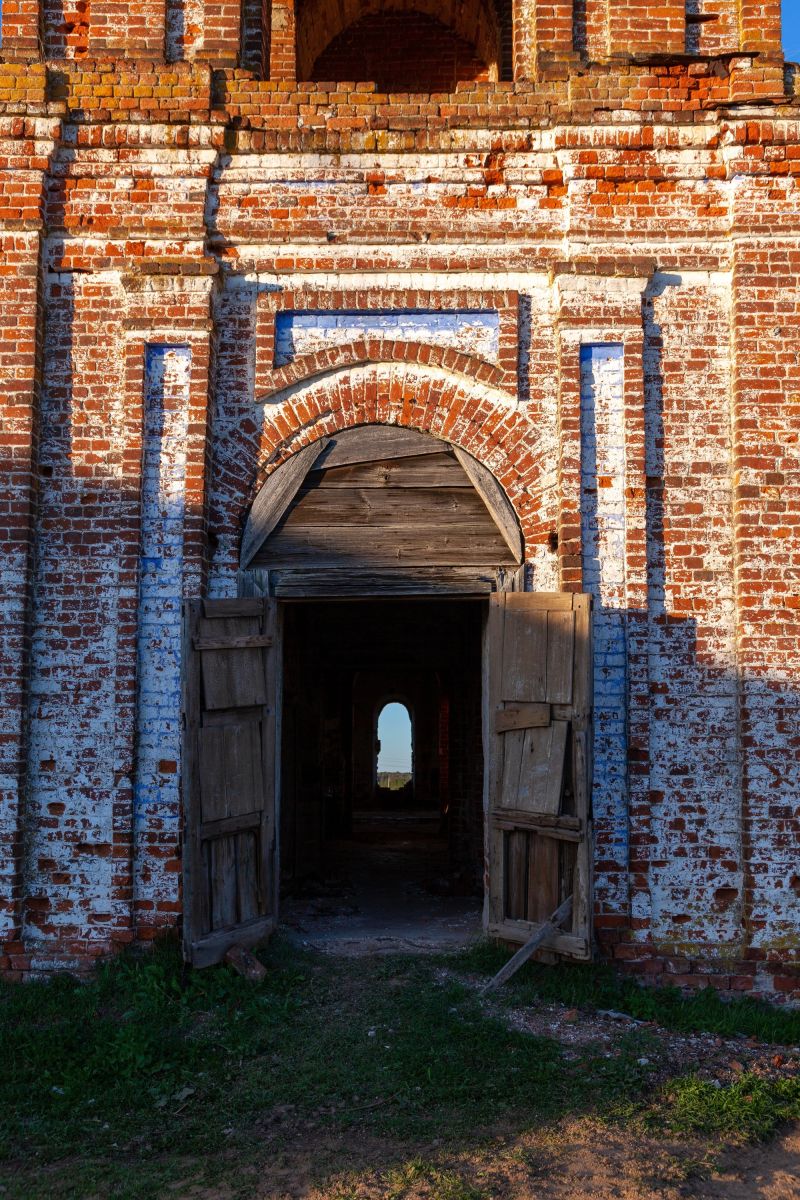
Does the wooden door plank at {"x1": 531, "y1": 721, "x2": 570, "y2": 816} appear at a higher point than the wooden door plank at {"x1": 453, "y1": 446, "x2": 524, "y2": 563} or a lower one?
lower

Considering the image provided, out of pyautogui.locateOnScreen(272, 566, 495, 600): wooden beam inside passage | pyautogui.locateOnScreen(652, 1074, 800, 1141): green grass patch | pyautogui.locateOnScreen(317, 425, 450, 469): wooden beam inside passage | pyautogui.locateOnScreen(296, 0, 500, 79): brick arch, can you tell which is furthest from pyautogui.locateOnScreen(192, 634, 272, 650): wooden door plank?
pyautogui.locateOnScreen(296, 0, 500, 79): brick arch

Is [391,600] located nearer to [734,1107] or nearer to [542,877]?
[542,877]

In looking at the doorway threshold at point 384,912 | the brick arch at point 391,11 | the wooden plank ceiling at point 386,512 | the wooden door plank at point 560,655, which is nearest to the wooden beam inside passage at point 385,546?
the wooden plank ceiling at point 386,512

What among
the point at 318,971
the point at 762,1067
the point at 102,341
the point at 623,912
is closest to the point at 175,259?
the point at 102,341

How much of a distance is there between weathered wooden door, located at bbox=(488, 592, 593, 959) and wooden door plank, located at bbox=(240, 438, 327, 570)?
4.81ft

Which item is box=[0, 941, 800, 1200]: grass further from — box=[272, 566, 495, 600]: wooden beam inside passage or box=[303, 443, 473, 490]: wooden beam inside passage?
box=[303, 443, 473, 490]: wooden beam inside passage

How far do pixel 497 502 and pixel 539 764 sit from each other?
166 centimetres

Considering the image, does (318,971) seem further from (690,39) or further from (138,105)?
(690,39)

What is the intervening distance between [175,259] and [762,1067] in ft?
18.6

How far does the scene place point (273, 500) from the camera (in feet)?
20.5

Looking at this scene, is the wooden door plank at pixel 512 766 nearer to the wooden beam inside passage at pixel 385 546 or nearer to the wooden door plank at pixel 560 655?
the wooden door plank at pixel 560 655

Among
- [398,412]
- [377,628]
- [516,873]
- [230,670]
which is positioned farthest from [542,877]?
[377,628]

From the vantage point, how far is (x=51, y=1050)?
16.2 feet

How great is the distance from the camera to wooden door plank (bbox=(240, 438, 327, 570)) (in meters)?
6.23
